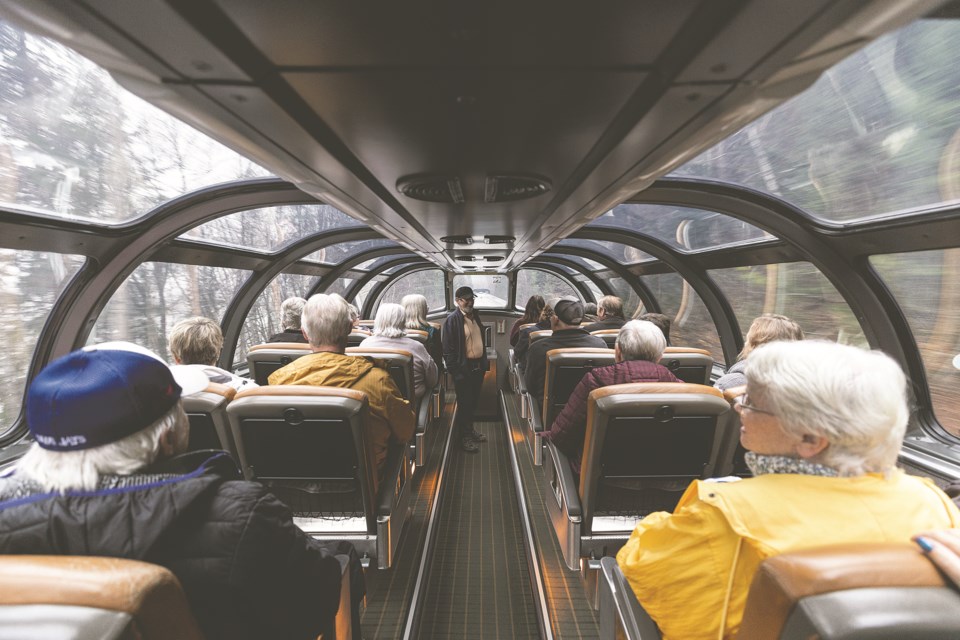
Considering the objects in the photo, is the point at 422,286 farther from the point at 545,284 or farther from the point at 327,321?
the point at 327,321

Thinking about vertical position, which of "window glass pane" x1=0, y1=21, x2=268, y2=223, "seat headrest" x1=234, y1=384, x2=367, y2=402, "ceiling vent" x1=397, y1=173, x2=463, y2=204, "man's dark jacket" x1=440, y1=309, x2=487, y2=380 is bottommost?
"man's dark jacket" x1=440, y1=309, x2=487, y2=380

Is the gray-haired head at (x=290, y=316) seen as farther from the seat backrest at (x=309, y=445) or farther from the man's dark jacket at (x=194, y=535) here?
the man's dark jacket at (x=194, y=535)

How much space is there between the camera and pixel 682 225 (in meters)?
5.46

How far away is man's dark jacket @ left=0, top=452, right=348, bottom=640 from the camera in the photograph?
0.87m

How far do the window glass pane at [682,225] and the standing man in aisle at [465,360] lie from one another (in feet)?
7.26

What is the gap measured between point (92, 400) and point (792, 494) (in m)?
1.69

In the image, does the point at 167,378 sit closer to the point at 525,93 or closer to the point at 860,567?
the point at 525,93

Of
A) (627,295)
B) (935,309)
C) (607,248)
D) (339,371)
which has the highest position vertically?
(607,248)

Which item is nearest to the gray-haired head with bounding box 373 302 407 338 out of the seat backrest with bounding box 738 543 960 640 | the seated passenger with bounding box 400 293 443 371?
the seated passenger with bounding box 400 293 443 371

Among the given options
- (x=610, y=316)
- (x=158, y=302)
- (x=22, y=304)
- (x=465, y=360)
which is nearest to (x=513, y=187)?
(x=465, y=360)

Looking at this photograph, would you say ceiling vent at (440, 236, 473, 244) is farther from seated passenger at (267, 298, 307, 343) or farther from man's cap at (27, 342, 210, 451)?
man's cap at (27, 342, 210, 451)

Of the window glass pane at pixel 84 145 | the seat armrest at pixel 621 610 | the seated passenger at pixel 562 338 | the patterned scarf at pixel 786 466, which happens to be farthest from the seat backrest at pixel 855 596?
the window glass pane at pixel 84 145

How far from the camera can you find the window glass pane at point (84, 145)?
2.28m

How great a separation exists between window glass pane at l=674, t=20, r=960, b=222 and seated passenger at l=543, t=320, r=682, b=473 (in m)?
1.57
